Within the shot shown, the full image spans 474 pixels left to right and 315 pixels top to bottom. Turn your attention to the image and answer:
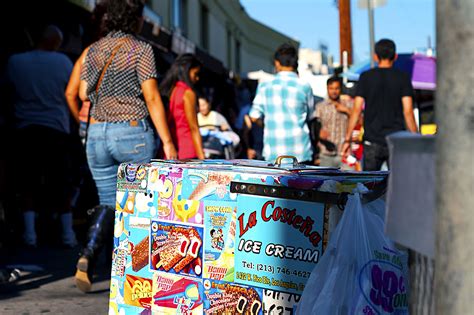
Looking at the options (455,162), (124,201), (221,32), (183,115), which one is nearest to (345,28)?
(221,32)

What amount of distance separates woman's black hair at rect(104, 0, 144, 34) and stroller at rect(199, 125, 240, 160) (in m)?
4.12

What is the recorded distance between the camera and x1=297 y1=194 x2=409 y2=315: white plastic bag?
10.2ft

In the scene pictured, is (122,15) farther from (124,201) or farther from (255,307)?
(255,307)

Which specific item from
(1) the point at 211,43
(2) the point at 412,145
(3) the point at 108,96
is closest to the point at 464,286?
(2) the point at 412,145

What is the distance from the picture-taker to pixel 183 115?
6.81 meters

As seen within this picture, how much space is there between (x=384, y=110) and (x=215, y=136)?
281cm

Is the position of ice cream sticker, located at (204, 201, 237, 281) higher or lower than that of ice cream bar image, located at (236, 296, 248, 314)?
higher

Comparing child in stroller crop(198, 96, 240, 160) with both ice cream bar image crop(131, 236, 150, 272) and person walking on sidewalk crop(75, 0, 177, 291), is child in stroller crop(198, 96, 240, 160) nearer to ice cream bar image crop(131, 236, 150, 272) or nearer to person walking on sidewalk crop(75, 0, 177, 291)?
person walking on sidewalk crop(75, 0, 177, 291)

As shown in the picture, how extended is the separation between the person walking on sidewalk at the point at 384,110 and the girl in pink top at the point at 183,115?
1.59m

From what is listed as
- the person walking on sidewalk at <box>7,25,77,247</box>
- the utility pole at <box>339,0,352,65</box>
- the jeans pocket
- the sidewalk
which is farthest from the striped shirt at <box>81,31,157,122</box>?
the utility pole at <box>339,0,352,65</box>

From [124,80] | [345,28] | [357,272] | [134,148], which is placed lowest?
[357,272]

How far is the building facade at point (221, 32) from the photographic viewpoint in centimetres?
2025

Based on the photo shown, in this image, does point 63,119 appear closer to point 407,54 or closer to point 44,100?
point 44,100

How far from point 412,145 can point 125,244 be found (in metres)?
2.23
